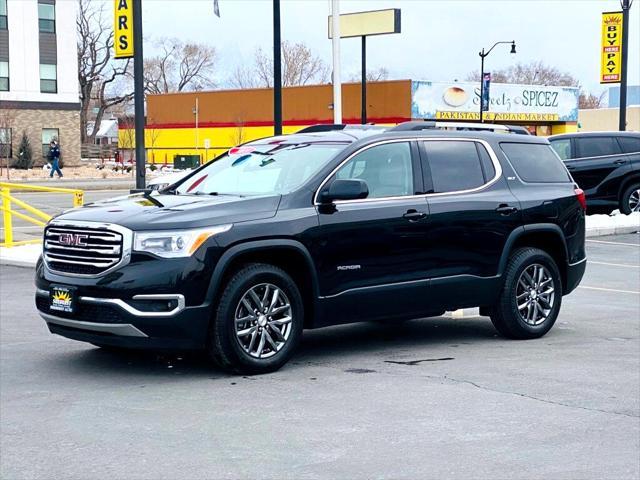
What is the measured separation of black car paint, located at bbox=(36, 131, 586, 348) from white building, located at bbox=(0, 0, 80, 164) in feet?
167

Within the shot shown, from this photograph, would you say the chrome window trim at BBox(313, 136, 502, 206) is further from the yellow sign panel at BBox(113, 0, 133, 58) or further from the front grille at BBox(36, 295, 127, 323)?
the yellow sign panel at BBox(113, 0, 133, 58)

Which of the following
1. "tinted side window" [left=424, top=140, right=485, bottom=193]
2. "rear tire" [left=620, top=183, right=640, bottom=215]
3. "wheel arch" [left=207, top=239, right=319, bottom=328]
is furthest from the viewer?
"rear tire" [left=620, top=183, right=640, bottom=215]

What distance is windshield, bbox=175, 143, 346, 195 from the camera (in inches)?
328

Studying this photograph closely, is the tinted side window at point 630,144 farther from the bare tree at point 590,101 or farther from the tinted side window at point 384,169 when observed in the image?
the bare tree at point 590,101

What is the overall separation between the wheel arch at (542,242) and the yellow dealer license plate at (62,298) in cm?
383

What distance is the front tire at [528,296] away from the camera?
9.30 metres

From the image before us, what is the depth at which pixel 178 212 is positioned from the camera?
759 cm

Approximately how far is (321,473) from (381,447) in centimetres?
60

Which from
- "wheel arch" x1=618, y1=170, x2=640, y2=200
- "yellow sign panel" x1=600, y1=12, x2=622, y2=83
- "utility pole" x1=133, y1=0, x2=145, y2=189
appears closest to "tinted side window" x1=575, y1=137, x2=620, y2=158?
"wheel arch" x1=618, y1=170, x2=640, y2=200

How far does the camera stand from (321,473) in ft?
17.8

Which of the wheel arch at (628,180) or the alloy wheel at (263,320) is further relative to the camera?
the wheel arch at (628,180)

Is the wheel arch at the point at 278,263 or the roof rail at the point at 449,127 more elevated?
the roof rail at the point at 449,127

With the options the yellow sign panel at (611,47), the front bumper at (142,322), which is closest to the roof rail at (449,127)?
the front bumper at (142,322)

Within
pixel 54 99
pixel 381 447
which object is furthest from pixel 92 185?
pixel 381 447
